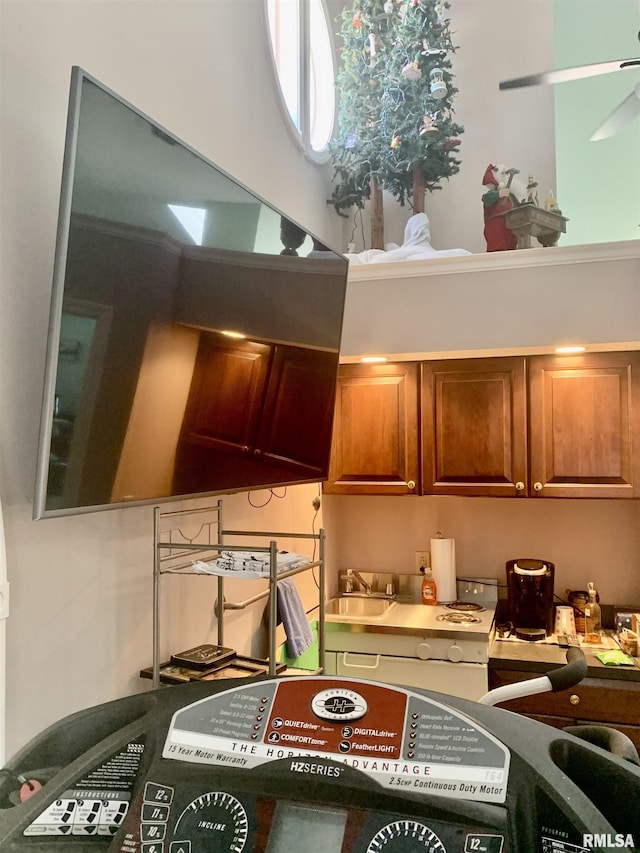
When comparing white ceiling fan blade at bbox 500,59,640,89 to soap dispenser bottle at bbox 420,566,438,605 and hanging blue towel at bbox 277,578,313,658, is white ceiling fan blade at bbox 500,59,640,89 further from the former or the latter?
soap dispenser bottle at bbox 420,566,438,605

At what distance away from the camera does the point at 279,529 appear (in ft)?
8.13

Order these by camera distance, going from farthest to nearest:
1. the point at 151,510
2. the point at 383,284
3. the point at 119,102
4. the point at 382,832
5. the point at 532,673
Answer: the point at 383,284 < the point at 532,673 < the point at 151,510 < the point at 119,102 < the point at 382,832

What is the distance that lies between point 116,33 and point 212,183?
0.45 m

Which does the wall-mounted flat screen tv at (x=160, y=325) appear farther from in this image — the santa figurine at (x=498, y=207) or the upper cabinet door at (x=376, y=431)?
the santa figurine at (x=498, y=207)

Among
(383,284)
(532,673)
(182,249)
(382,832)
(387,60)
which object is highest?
(387,60)

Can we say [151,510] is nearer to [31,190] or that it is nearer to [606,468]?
[31,190]

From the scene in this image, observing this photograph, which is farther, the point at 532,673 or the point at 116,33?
the point at 532,673

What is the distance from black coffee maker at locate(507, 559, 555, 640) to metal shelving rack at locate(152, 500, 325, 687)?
1362 mm

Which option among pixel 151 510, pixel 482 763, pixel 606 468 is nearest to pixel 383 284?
pixel 606 468

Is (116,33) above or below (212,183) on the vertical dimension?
above

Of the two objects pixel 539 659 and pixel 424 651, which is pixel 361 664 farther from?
pixel 539 659

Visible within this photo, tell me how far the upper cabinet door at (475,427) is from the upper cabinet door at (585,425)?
63 millimetres

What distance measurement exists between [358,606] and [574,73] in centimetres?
242

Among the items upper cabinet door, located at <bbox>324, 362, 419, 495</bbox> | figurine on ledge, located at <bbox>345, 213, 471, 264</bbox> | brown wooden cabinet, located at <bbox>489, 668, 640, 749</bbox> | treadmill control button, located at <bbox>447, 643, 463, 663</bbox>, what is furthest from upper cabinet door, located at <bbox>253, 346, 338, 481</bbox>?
brown wooden cabinet, located at <bbox>489, 668, 640, 749</bbox>
